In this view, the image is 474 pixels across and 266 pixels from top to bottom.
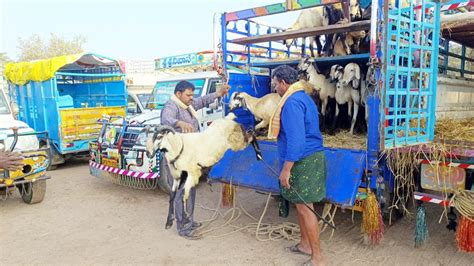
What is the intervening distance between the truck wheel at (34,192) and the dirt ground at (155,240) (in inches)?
4.3

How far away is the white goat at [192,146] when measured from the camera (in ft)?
12.9

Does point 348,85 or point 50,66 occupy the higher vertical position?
point 50,66

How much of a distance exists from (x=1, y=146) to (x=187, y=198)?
303cm

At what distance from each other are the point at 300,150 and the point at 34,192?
4.33m

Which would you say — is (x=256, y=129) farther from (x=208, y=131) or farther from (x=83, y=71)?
(x=83, y=71)

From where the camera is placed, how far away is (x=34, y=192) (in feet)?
17.8

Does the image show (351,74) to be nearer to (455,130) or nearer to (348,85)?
(348,85)

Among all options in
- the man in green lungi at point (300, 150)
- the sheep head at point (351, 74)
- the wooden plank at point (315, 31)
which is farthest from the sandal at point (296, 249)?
the wooden plank at point (315, 31)

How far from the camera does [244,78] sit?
5109mm

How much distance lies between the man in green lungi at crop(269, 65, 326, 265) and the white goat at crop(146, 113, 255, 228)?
0.78 m

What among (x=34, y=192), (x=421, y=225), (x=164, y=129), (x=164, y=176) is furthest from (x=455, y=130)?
(x=34, y=192)

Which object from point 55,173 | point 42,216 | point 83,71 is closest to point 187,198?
point 42,216

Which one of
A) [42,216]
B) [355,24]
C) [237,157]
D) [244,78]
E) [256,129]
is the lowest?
[42,216]

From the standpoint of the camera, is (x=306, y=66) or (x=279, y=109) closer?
(x=279, y=109)
